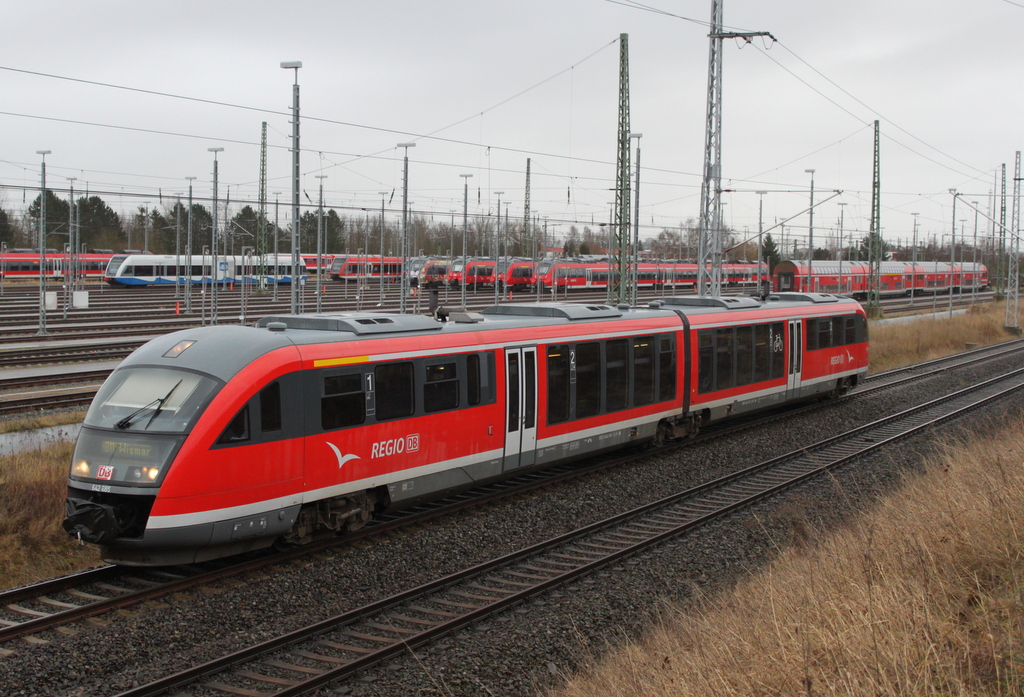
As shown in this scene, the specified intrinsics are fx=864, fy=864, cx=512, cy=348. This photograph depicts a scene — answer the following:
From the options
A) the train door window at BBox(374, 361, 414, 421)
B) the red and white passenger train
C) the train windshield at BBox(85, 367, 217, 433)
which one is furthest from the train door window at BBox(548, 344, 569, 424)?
the train windshield at BBox(85, 367, 217, 433)

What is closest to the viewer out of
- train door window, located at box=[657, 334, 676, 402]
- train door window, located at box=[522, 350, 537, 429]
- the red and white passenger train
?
the red and white passenger train

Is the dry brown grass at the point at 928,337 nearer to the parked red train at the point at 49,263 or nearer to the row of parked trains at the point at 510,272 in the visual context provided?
the row of parked trains at the point at 510,272

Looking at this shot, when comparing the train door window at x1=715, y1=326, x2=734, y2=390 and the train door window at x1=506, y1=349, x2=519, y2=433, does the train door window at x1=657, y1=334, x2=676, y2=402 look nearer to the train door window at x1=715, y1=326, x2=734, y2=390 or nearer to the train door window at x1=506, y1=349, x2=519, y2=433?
the train door window at x1=715, y1=326, x2=734, y2=390

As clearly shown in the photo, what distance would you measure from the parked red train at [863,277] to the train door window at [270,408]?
47370mm

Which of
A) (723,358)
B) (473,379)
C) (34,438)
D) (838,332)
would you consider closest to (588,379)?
(473,379)

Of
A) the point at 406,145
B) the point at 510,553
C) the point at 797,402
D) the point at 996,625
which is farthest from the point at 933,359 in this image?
the point at 996,625

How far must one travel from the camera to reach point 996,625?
6109 millimetres

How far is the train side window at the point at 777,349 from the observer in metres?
20.3

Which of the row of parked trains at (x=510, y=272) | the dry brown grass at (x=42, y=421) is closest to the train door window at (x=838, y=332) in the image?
the dry brown grass at (x=42, y=421)

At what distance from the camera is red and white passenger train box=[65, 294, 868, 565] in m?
9.16

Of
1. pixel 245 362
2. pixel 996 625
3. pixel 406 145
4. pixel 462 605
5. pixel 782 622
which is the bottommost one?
pixel 462 605

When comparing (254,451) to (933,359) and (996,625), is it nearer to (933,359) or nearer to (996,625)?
(996,625)

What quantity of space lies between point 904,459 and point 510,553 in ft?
31.2

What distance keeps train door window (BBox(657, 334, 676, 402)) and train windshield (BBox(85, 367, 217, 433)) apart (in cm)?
946
